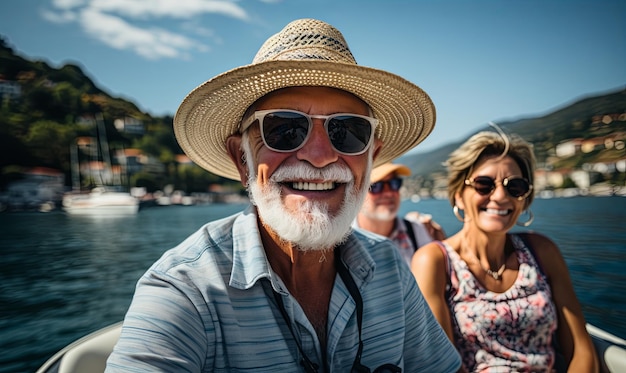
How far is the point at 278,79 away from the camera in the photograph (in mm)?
1381

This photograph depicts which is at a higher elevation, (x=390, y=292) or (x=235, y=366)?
(x=390, y=292)

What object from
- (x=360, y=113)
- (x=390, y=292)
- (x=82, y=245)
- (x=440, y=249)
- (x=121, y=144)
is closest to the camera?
(x=390, y=292)

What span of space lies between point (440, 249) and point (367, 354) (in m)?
1.15

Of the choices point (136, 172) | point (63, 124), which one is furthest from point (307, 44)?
point (136, 172)

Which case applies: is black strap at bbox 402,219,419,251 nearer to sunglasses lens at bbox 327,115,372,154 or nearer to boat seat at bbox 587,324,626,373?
boat seat at bbox 587,324,626,373

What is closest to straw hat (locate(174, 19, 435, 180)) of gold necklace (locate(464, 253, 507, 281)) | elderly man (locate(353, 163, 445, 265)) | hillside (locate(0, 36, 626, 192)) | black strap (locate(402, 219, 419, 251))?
gold necklace (locate(464, 253, 507, 281))

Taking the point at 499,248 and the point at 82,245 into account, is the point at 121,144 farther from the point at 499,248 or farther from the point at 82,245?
the point at 499,248

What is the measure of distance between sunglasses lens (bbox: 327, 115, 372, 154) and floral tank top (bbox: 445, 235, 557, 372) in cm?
121

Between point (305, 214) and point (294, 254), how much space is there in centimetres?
18

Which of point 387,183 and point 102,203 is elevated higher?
point 387,183

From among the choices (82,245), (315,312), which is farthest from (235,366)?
(82,245)

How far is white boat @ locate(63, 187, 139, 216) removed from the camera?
1890 inches

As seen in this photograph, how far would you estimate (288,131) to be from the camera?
1.35m

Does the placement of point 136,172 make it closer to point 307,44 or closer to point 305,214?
point 307,44
